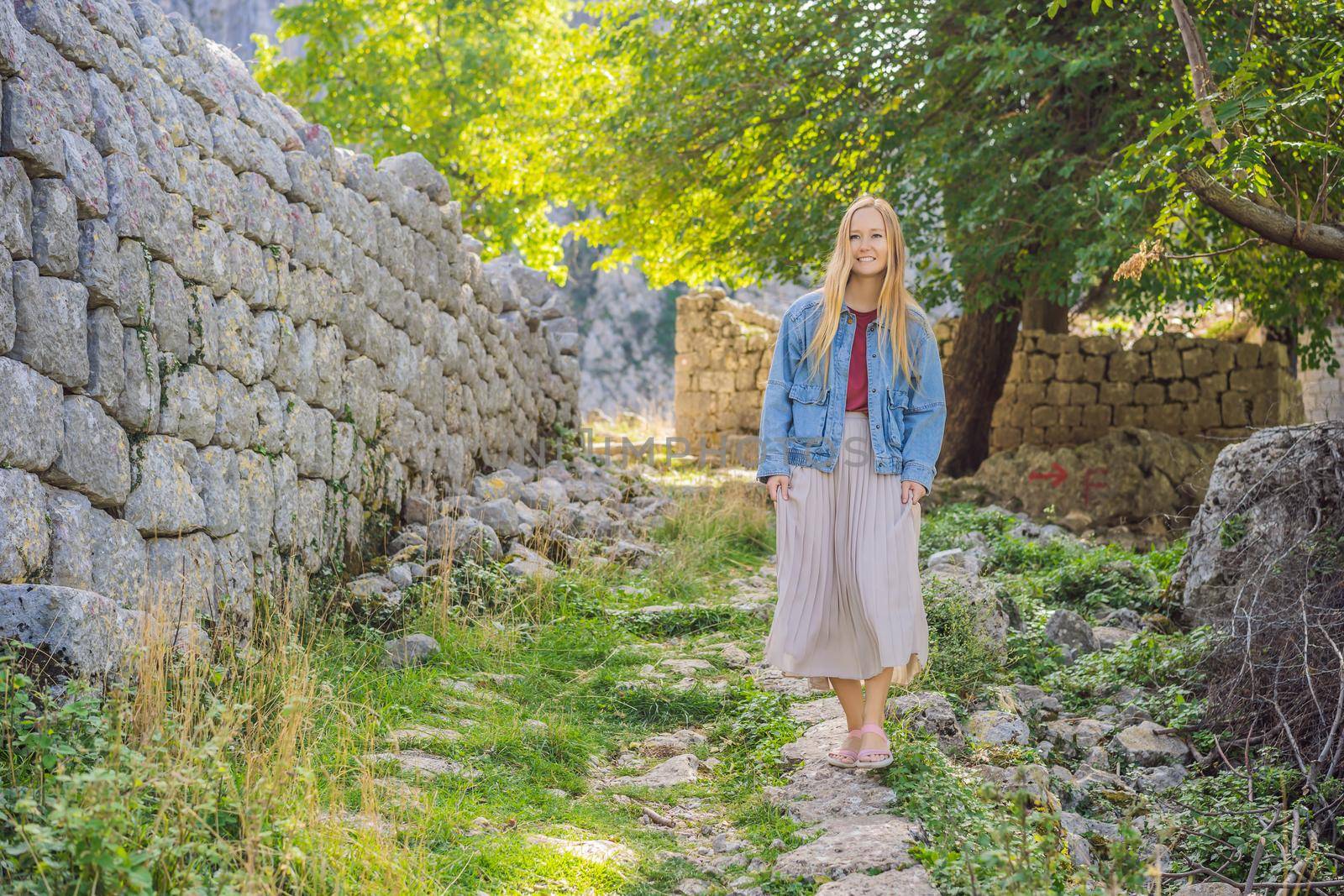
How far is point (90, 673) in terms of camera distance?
304 cm

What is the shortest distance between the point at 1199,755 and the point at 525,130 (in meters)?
14.1

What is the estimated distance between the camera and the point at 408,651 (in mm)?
4723

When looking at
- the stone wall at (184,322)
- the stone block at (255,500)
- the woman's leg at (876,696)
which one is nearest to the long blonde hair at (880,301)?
the woman's leg at (876,696)

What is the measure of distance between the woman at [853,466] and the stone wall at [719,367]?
1229 cm

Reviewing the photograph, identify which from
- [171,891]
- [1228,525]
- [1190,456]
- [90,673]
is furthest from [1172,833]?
[1190,456]

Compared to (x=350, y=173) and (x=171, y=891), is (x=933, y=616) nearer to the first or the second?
(x=171, y=891)

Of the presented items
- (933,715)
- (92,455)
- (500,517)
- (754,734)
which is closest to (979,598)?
(933,715)

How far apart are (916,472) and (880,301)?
23.0 inches

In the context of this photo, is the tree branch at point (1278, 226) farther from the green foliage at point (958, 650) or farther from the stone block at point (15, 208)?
the stone block at point (15, 208)

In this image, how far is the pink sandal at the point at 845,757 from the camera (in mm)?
3684

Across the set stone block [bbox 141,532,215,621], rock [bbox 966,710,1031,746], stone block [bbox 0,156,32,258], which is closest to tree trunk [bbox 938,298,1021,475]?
rock [bbox 966,710,1031,746]

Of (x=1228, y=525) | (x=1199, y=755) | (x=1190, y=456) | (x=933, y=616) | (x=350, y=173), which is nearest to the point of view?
(x=1199, y=755)

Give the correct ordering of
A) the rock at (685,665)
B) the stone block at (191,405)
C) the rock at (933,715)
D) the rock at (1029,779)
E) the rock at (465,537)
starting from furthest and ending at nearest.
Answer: the rock at (465,537)
the rock at (685,665)
the stone block at (191,405)
the rock at (933,715)
the rock at (1029,779)

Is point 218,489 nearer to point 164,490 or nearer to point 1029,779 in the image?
point 164,490
